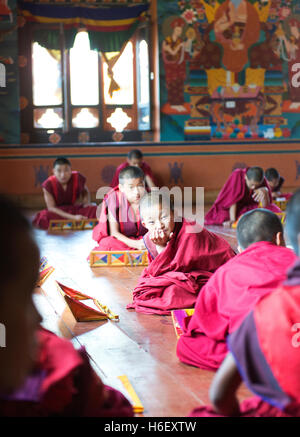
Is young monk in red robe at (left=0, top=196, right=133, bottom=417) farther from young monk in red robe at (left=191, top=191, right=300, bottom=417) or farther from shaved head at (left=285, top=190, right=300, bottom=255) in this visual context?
shaved head at (left=285, top=190, right=300, bottom=255)

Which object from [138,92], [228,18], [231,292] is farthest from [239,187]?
[231,292]

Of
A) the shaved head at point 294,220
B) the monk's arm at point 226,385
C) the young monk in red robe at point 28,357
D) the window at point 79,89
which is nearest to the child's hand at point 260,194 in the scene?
the window at point 79,89

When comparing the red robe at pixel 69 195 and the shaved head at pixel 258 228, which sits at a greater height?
the shaved head at pixel 258 228

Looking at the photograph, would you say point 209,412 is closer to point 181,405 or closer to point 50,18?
point 181,405

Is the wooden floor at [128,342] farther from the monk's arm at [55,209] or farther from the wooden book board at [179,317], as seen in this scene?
the monk's arm at [55,209]

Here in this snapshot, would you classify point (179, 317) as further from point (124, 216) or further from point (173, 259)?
point (124, 216)

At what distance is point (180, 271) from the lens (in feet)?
11.9

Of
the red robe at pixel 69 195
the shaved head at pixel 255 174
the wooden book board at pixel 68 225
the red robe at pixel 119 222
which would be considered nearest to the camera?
the red robe at pixel 119 222

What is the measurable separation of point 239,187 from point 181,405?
17.7 ft

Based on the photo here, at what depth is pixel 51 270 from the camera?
3.73m

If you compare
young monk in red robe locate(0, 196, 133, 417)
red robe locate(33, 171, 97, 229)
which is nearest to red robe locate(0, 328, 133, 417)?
young monk in red robe locate(0, 196, 133, 417)

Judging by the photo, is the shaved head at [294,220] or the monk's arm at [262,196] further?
the monk's arm at [262,196]

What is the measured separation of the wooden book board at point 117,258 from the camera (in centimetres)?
497

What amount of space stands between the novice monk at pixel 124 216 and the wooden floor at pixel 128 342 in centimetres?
36
